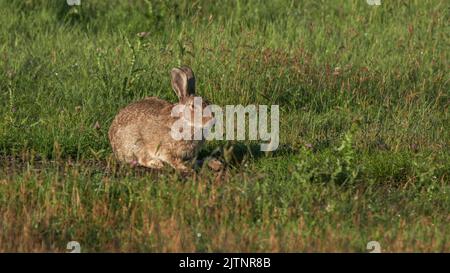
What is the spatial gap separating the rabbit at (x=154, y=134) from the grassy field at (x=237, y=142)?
20cm

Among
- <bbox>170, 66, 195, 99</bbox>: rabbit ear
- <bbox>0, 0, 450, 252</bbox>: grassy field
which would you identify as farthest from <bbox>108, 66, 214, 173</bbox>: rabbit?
<bbox>0, 0, 450, 252</bbox>: grassy field

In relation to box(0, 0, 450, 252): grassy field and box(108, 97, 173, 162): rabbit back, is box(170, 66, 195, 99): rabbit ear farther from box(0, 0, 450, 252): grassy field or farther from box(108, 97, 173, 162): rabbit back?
box(0, 0, 450, 252): grassy field

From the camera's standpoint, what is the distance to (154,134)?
757 centimetres

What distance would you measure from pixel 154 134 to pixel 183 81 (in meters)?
0.44

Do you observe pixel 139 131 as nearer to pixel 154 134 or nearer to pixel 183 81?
pixel 154 134

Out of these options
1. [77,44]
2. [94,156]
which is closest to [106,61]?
[77,44]

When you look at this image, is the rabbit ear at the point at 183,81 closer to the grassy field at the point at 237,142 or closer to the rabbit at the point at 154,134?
the rabbit at the point at 154,134

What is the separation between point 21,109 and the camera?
8.43 meters

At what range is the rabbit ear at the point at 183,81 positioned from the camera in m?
7.41

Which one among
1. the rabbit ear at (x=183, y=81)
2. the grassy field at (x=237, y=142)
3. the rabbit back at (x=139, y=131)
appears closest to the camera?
the grassy field at (x=237, y=142)

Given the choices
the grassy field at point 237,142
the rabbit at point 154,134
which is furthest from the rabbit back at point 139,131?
the grassy field at point 237,142

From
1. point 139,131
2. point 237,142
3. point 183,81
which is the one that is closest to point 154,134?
point 139,131

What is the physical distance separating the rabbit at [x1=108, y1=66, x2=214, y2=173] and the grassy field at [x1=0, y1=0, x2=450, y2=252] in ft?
0.65

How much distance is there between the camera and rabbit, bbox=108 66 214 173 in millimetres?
7441
